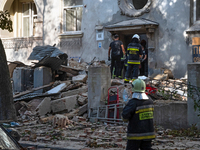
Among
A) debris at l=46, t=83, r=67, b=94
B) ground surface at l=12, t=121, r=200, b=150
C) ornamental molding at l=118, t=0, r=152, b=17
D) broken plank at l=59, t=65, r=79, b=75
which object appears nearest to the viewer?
ground surface at l=12, t=121, r=200, b=150

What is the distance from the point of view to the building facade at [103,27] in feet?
50.1

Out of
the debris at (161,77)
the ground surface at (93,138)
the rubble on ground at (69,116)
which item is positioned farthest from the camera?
the debris at (161,77)

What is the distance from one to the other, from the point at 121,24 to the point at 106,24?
4.28 ft

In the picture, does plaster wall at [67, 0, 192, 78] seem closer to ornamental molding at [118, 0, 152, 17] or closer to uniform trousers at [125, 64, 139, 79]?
ornamental molding at [118, 0, 152, 17]

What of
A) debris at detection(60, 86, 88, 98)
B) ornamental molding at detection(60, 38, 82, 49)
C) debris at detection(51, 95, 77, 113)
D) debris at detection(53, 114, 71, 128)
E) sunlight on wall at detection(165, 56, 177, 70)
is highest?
ornamental molding at detection(60, 38, 82, 49)

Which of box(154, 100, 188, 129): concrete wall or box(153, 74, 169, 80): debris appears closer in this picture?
box(154, 100, 188, 129): concrete wall

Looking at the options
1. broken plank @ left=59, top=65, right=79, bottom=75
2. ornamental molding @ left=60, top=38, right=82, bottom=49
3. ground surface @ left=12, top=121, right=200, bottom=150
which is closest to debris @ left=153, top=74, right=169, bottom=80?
broken plank @ left=59, top=65, right=79, bottom=75

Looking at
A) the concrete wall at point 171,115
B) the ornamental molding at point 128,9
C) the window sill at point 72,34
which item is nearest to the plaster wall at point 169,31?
the ornamental molding at point 128,9

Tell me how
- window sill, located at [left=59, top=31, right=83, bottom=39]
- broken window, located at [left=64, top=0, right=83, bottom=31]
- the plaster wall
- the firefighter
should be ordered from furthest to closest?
broken window, located at [left=64, top=0, right=83, bottom=31]
window sill, located at [left=59, top=31, right=83, bottom=39]
the plaster wall
the firefighter

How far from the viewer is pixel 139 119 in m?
5.00

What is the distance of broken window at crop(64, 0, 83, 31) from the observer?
18.8m

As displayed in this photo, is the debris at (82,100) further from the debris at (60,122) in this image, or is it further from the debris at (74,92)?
the debris at (60,122)

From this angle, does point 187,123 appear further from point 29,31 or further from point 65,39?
point 29,31

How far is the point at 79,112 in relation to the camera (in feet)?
35.8
